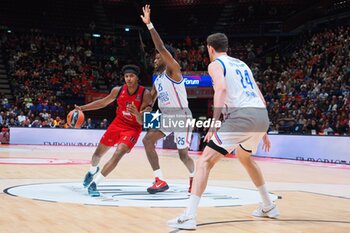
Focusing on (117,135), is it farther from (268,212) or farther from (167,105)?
(268,212)

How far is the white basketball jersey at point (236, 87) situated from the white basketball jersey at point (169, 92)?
7.28 ft

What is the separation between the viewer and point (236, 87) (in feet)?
17.5

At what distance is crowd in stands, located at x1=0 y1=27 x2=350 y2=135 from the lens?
2097 centimetres

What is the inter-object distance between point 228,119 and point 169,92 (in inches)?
92.9

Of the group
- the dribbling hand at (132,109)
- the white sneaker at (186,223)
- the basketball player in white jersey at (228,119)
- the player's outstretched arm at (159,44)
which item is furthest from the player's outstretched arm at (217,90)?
the dribbling hand at (132,109)

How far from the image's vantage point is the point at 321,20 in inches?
1104

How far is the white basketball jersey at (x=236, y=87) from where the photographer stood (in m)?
5.33

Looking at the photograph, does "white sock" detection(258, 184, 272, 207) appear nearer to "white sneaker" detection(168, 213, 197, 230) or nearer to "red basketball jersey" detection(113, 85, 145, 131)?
"white sneaker" detection(168, 213, 197, 230)

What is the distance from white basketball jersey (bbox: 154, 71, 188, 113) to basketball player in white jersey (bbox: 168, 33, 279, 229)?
83.3 inches

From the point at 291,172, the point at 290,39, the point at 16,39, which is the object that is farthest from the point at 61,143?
the point at 290,39

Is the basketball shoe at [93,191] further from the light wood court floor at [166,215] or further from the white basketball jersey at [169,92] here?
the white basketball jersey at [169,92]

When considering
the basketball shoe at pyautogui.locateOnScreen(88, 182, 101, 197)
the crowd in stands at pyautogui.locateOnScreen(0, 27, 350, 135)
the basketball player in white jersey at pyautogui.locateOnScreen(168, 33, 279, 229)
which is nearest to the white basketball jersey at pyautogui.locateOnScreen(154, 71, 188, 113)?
the basketball shoe at pyautogui.locateOnScreen(88, 182, 101, 197)

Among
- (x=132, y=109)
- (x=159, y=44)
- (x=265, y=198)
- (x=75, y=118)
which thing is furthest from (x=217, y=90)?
(x=75, y=118)

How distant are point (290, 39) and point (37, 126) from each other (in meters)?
14.6
